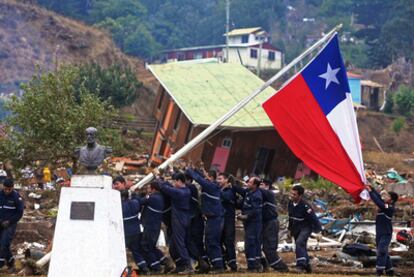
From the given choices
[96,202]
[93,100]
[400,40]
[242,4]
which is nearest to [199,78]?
[93,100]

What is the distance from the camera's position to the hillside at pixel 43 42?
7762 cm

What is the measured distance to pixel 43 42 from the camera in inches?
3228

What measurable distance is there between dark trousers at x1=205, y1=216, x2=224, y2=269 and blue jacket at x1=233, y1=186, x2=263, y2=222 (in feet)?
1.69

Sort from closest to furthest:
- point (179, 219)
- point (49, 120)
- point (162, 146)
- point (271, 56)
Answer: point (179, 219)
point (49, 120)
point (162, 146)
point (271, 56)

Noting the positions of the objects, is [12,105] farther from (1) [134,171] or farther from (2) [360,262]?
(1) [134,171]

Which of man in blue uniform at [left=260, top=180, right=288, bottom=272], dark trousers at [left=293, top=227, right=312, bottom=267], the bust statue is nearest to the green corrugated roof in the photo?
man in blue uniform at [left=260, top=180, right=288, bottom=272]

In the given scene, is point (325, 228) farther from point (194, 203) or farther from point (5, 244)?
point (5, 244)

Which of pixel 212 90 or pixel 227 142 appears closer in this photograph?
pixel 227 142

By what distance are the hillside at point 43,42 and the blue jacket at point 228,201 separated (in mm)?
57142

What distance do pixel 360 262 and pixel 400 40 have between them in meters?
73.0

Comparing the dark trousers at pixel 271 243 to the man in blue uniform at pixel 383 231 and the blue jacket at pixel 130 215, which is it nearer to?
the man in blue uniform at pixel 383 231

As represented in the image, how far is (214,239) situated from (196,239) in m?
0.47

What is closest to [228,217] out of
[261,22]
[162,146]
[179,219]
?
[179,219]

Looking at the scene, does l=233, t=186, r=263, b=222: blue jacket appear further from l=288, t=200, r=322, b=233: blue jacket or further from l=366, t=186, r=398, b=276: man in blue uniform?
l=366, t=186, r=398, b=276: man in blue uniform
